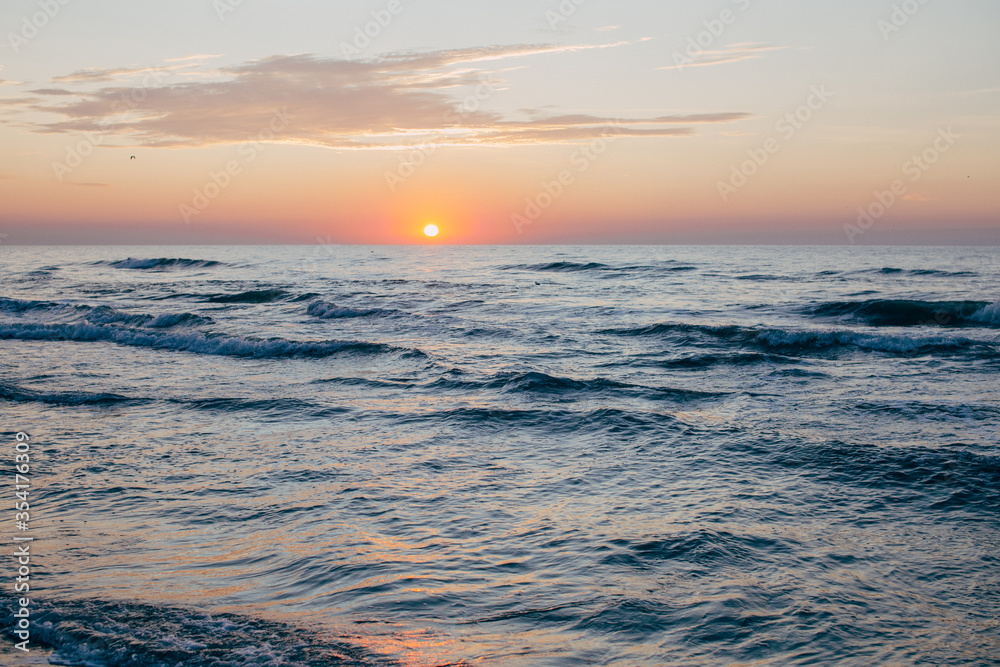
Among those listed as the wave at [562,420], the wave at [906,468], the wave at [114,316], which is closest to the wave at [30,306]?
the wave at [114,316]

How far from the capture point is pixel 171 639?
5.04 m

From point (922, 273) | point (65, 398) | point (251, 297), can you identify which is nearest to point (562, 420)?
point (65, 398)

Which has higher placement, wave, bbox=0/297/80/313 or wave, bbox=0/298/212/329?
wave, bbox=0/297/80/313

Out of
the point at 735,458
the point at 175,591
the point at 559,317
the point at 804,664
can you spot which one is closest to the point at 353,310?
the point at 559,317

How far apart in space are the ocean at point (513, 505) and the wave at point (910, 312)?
20.8 feet

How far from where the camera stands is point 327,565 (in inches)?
250

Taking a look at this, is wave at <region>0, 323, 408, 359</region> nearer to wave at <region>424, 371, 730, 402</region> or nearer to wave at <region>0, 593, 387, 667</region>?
wave at <region>424, 371, 730, 402</region>

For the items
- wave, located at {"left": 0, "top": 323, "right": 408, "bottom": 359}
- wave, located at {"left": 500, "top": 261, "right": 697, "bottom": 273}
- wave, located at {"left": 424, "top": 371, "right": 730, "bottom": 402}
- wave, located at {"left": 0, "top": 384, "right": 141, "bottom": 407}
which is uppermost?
wave, located at {"left": 500, "top": 261, "right": 697, "bottom": 273}

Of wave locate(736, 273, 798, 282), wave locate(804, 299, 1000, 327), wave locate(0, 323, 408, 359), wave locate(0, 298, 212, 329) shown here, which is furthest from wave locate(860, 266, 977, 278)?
wave locate(0, 298, 212, 329)

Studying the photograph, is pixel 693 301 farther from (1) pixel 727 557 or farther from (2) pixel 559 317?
(1) pixel 727 557

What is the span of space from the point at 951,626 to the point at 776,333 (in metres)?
16.9

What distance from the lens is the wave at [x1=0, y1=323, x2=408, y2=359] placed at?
20.2 meters

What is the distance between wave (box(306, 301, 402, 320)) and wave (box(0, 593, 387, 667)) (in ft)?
80.5

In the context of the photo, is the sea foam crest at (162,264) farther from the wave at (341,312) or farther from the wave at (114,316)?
the wave at (341,312)
